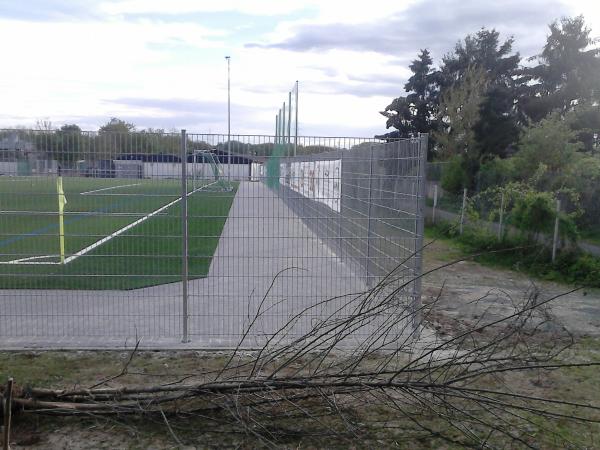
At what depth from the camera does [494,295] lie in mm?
10383

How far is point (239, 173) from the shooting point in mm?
7078

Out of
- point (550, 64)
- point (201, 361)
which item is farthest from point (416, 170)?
point (550, 64)

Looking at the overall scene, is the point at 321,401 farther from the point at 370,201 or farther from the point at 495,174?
the point at 495,174

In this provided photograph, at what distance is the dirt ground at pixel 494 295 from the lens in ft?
28.6

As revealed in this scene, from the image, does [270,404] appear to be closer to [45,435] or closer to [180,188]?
[45,435]

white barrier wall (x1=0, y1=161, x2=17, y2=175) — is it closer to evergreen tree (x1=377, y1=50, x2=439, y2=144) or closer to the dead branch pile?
the dead branch pile

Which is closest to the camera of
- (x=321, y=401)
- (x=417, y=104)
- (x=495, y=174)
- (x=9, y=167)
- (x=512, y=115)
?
(x=321, y=401)

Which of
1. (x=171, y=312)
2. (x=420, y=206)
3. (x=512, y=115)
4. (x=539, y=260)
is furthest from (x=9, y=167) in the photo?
(x=512, y=115)

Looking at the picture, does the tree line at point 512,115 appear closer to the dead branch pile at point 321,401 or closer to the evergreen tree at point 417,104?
the evergreen tree at point 417,104

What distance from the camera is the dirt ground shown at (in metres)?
8.71

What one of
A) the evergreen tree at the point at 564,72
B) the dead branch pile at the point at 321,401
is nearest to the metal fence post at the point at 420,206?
the dead branch pile at the point at 321,401

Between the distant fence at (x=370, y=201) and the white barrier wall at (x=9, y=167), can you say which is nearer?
the white barrier wall at (x=9, y=167)

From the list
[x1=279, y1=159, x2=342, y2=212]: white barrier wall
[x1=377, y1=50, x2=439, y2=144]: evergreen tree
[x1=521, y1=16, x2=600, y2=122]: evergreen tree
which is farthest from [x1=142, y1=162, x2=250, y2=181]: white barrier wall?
[x1=377, y1=50, x2=439, y2=144]: evergreen tree

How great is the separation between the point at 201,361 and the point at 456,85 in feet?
122
